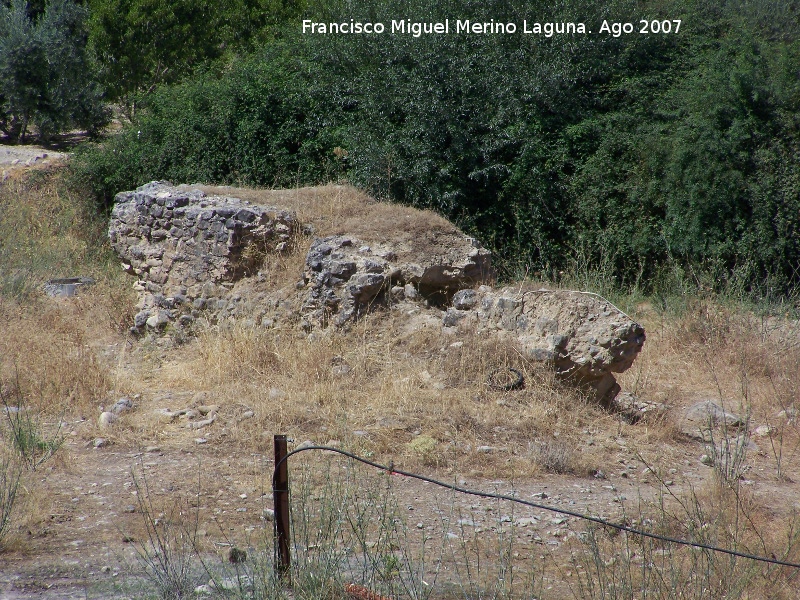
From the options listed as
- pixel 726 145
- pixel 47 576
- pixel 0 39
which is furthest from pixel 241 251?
pixel 0 39

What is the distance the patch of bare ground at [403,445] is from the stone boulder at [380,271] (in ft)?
0.89

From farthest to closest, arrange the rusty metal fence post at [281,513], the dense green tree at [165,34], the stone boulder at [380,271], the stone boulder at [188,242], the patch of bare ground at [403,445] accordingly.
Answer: the dense green tree at [165,34] < the stone boulder at [188,242] < the stone boulder at [380,271] < the patch of bare ground at [403,445] < the rusty metal fence post at [281,513]

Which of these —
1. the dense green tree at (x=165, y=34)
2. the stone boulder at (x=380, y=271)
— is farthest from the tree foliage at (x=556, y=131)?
the dense green tree at (x=165, y=34)

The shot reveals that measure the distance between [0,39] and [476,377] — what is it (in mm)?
15155

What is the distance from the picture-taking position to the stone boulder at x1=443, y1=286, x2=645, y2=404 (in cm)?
657

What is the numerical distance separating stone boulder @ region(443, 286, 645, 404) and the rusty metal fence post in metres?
3.66

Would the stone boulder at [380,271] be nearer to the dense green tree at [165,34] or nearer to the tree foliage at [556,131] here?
the tree foliage at [556,131]

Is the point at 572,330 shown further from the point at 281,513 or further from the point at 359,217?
the point at 281,513

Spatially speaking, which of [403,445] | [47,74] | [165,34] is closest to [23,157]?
[47,74]

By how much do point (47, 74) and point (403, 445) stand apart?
1530 centimetres

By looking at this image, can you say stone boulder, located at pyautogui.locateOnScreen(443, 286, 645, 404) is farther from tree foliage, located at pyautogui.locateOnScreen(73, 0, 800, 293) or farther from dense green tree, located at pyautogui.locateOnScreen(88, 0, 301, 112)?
dense green tree, located at pyautogui.locateOnScreen(88, 0, 301, 112)

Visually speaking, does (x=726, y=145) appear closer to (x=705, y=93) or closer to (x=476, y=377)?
(x=705, y=93)

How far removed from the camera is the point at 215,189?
31.0ft

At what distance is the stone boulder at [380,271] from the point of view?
7.57 metres
